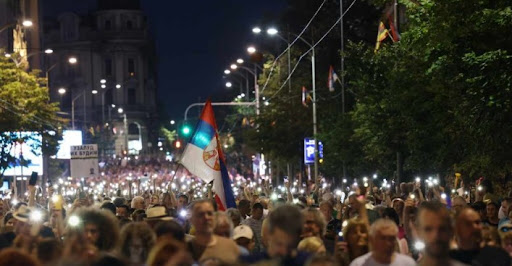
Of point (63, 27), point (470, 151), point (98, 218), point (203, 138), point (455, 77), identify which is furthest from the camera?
point (63, 27)

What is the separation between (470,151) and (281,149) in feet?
98.0

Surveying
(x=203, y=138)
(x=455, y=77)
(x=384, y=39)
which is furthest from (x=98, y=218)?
(x=384, y=39)

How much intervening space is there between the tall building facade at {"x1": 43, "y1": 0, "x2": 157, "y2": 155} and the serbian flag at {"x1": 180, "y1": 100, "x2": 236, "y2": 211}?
439 feet

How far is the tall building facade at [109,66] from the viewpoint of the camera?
523 feet

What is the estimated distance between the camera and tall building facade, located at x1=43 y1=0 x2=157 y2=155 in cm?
15938

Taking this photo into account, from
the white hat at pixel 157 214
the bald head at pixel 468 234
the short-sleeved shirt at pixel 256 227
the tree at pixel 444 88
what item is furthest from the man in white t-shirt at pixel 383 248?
the tree at pixel 444 88

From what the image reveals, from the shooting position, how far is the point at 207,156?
1914 centimetres

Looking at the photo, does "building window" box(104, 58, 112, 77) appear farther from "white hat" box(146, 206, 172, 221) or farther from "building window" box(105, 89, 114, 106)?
"white hat" box(146, 206, 172, 221)

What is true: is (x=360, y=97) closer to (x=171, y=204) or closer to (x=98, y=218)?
(x=171, y=204)

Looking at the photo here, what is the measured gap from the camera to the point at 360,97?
3512 cm

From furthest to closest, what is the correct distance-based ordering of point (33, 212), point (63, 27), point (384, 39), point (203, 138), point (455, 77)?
1. point (63, 27)
2. point (384, 39)
3. point (455, 77)
4. point (203, 138)
5. point (33, 212)

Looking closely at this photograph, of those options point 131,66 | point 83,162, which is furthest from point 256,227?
point 131,66

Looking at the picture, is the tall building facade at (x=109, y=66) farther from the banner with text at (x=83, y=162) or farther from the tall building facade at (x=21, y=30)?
the banner with text at (x=83, y=162)

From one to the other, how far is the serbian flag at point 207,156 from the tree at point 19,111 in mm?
26700
